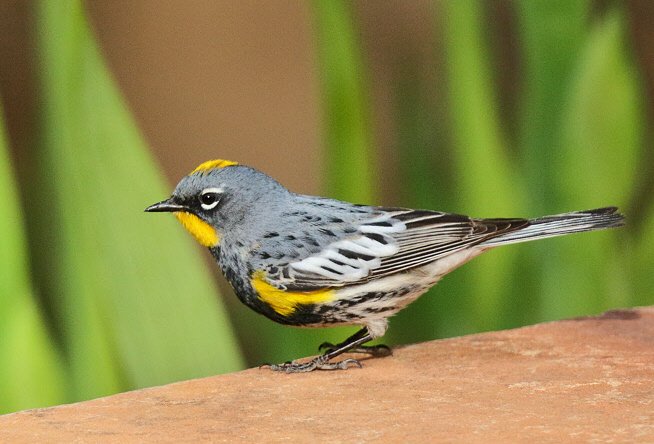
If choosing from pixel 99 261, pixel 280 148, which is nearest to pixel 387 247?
pixel 99 261

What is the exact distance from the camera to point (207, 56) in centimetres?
372

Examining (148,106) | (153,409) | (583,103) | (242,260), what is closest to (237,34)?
(148,106)

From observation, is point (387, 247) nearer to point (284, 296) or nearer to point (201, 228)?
point (284, 296)

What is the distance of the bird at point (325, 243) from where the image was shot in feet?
7.02

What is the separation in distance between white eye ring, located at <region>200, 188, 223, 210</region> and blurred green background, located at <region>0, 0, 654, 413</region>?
22.6 inches

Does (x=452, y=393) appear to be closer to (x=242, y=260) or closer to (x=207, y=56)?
(x=242, y=260)

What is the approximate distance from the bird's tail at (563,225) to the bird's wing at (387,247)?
30 mm

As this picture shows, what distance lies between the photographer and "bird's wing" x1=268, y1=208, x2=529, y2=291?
6.93 feet

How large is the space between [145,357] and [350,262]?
3.09 ft

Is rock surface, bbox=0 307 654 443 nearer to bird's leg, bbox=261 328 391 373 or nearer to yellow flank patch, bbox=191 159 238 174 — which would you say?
A: bird's leg, bbox=261 328 391 373

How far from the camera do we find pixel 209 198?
2246mm

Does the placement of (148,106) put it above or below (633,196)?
above

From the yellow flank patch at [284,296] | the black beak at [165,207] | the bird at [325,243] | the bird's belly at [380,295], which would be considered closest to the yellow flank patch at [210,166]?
the bird at [325,243]

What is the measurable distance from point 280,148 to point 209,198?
1.66m
